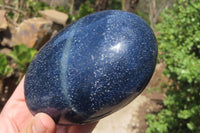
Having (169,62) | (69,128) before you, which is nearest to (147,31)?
(69,128)

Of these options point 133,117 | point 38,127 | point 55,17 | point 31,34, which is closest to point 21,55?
point 31,34

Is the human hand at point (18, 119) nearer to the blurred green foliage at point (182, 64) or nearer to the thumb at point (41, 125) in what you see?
the thumb at point (41, 125)

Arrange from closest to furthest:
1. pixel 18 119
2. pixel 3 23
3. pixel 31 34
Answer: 1. pixel 18 119
2. pixel 3 23
3. pixel 31 34

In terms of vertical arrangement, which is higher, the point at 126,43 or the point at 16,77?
the point at 126,43

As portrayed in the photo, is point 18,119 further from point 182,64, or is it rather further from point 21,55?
point 182,64

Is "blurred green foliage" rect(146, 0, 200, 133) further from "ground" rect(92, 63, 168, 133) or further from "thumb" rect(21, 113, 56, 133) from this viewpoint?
"thumb" rect(21, 113, 56, 133)

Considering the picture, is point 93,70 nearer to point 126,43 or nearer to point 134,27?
point 126,43
